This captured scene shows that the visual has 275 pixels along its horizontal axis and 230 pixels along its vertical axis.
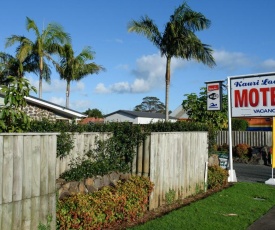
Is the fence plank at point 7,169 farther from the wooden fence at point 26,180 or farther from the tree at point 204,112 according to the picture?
the tree at point 204,112

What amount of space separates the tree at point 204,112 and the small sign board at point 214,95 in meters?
11.2

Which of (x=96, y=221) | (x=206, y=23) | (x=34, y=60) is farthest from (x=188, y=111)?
(x=96, y=221)

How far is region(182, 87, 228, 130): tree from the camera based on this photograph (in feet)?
88.0

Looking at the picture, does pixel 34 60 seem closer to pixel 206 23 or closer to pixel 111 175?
pixel 206 23

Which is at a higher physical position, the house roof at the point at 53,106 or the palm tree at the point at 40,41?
the palm tree at the point at 40,41

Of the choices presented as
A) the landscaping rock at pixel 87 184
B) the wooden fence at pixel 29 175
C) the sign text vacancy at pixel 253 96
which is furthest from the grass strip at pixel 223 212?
the sign text vacancy at pixel 253 96

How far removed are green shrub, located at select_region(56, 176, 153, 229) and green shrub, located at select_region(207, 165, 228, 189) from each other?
4.13m

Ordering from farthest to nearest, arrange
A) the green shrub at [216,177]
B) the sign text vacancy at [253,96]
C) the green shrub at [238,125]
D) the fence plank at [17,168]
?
1. the green shrub at [238,125]
2. the sign text vacancy at [253,96]
3. the green shrub at [216,177]
4. the fence plank at [17,168]

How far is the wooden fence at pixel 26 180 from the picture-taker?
5355 millimetres

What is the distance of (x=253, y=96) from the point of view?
14961 mm

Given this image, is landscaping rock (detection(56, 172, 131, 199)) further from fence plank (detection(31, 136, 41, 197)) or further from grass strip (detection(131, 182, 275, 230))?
grass strip (detection(131, 182, 275, 230))

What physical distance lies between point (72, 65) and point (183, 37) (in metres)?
11.1

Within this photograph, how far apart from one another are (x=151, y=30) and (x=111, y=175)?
19.5 metres

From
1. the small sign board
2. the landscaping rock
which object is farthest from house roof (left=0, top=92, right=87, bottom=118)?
the landscaping rock
